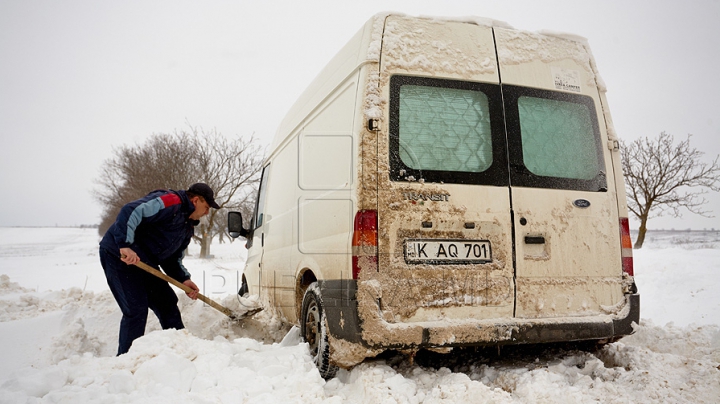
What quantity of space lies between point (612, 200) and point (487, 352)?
1484mm

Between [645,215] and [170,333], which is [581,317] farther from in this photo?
[645,215]

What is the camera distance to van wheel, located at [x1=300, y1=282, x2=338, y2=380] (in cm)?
298

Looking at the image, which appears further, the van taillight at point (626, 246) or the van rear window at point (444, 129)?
the van taillight at point (626, 246)

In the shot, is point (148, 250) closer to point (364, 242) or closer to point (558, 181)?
point (364, 242)

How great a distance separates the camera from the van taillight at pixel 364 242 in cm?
270

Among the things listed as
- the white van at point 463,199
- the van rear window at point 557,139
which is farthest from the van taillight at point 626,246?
the van rear window at point 557,139

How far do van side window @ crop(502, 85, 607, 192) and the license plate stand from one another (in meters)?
0.52

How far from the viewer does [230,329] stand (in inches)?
196

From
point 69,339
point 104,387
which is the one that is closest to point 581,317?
point 104,387

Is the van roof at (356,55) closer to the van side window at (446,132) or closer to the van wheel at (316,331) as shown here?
the van side window at (446,132)

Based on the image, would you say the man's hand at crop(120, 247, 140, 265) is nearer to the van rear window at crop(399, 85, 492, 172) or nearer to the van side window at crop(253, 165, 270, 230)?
the van side window at crop(253, 165, 270, 230)

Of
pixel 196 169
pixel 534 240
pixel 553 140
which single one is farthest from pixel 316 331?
pixel 196 169

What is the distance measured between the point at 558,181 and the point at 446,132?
0.87 m

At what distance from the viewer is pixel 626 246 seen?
3.18 meters
